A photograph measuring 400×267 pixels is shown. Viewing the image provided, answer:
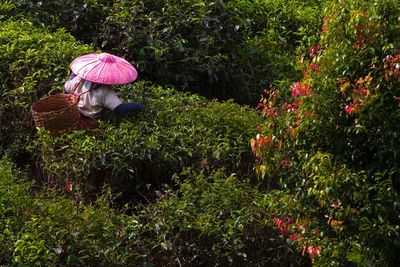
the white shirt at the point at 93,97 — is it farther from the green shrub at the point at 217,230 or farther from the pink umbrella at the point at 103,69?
the green shrub at the point at 217,230

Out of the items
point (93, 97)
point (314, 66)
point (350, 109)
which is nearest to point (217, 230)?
point (314, 66)

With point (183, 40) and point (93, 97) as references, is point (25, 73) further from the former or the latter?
point (183, 40)

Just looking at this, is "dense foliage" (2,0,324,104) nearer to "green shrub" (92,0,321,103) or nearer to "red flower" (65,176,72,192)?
"green shrub" (92,0,321,103)

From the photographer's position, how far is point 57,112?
6.99 metres

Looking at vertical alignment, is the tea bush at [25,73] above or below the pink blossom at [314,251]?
→ below

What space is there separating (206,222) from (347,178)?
131 centimetres

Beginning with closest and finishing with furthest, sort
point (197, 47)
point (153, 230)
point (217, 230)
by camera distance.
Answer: point (217, 230) → point (153, 230) → point (197, 47)

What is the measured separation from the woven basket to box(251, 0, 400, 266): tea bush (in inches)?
84.3

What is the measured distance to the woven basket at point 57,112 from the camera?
7039 mm

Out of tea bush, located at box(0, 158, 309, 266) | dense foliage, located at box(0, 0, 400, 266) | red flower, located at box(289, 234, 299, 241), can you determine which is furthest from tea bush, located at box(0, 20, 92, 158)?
red flower, located at box(289, 234, 299, 241)

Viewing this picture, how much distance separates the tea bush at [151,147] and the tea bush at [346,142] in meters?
1.59

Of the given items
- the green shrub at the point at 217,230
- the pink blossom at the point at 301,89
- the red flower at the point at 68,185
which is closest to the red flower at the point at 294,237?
the green shrub at the point at 217,230

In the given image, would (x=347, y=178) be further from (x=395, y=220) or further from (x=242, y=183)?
(x=242, y=183)

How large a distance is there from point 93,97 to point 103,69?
220 mm
